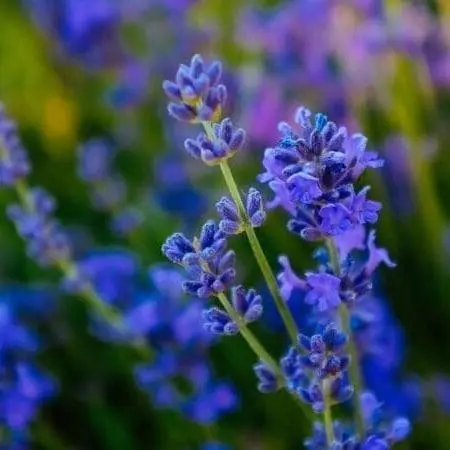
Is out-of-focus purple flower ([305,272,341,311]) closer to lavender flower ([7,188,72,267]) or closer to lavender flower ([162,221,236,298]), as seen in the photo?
lavender flower ([162,221,236,298])

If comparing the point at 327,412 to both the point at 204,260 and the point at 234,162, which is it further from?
the point at 234,162

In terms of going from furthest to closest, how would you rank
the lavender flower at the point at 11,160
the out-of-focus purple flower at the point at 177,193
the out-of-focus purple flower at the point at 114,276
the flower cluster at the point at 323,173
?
the out-of-focus purple flower at the point at 177,193 < the out-of-focus purple flower at the point at 114,276 < the lavender flower at the point at 11,160 < the flower cluster at the point at 323,173

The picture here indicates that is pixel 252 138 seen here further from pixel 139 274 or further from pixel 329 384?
pixel 329 384

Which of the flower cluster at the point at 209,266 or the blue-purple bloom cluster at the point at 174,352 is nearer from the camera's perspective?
the flower cluster at the point at 209,266

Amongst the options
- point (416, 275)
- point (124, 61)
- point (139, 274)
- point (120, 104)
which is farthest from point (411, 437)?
point (124, 61)

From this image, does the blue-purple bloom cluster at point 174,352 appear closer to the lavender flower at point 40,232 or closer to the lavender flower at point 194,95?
the lavender flower at point 40,232

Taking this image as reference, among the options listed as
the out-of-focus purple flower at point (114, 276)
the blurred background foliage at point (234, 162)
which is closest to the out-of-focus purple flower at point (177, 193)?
the blurred background foliage at point (234, 162)
